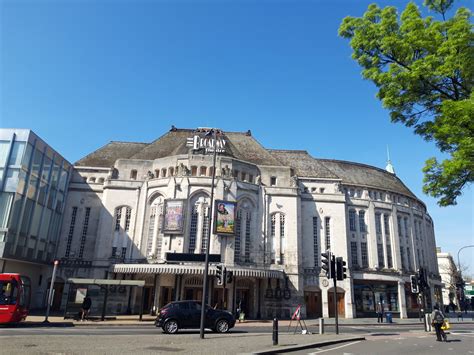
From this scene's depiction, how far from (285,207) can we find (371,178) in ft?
55.7

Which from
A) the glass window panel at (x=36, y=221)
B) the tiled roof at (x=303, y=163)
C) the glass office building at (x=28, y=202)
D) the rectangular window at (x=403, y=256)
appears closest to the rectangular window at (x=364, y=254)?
the rectangular window at (x=403, y=256)

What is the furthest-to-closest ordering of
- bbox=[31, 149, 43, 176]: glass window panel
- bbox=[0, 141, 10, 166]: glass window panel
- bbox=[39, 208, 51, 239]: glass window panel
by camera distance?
1. bbox=[39, 208, 51, 239]: glass window panel
2. bbox=[31, 149, 43, 176]: glass window panel
3. bbox=[0, 141, 10, 166]: glass window panel

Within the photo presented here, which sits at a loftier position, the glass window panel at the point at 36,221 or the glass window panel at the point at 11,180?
the glass window panel at the point at 11,180

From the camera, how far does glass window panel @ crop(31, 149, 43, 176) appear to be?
1225 inches

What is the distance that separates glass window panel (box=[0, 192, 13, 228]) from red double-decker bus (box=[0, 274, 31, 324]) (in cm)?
1094

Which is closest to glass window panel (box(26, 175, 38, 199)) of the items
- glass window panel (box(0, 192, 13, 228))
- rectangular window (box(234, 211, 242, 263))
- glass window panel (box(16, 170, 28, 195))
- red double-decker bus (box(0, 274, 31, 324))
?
glass window panel (box(16, 170, 28, 195))

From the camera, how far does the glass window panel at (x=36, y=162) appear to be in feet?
102

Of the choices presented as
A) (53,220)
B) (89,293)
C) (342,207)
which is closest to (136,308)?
(89,293)

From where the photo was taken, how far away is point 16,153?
29.3m

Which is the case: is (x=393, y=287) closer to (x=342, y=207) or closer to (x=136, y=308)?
(x=342, y=207)

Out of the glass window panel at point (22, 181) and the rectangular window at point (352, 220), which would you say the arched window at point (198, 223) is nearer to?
the glass window panel at point (22, 181)

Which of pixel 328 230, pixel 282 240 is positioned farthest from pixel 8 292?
pixel 328 230

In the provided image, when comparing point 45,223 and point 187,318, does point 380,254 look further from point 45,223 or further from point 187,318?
point 45,223

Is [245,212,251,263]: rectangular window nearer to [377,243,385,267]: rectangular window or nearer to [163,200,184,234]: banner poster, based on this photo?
[163,200,184,234]: banner poster
